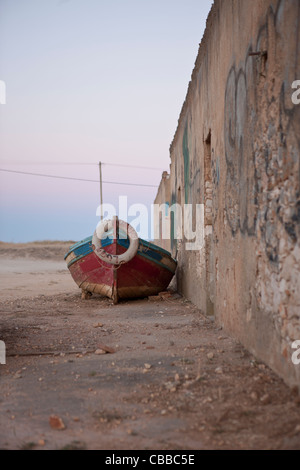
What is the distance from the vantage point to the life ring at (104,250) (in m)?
8.51

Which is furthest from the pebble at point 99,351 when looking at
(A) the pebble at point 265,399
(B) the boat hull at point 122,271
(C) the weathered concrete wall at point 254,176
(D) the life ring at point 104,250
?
(B) the boat hull at point 122,271

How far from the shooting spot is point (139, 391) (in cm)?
342

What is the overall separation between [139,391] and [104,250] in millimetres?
5408

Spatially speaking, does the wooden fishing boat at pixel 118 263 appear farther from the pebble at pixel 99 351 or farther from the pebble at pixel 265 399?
the pebble at pixel 265 399

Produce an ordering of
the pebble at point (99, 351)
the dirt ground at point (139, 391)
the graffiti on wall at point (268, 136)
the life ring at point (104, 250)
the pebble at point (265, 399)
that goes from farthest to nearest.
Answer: the life ring at point (104, 250)
the pebble at point (99, 351)
the graffiti on wall at point (268, 136)
the pebble at point (265, 399)
the dirt ground at point (139, 391)

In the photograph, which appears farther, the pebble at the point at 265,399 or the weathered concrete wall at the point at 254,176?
the weathered concrete wall at the point at 254,176

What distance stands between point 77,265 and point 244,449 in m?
7.47

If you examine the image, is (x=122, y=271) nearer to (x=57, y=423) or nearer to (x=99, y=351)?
(x=99, y=351)

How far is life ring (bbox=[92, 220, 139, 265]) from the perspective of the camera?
8508 millimetres

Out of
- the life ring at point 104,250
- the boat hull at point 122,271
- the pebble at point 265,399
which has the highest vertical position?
the life ring at point 104,250

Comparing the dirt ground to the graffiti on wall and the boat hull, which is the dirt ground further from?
the boat hull

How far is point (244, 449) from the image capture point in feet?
7.98

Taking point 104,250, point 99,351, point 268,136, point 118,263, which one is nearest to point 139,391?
point 99,351

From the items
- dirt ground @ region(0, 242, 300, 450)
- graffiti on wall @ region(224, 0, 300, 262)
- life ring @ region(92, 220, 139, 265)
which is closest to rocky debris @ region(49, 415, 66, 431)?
dirt ground @ region(0, 242, 300, 450)
